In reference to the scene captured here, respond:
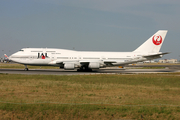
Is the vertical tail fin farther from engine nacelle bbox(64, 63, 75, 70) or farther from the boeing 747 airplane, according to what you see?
engine nacelle bbox(64, 63, 75, 70)

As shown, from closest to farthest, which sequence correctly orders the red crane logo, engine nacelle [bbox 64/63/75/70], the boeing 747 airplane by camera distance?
engine nacelle [bbox 64/63/75/70] → the boeing 747 airplane → the red crane logo

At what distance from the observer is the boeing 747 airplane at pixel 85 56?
1715 inches

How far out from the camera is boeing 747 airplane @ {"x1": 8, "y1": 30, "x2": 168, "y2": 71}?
4356 centimetres

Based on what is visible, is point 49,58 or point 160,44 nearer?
point 49,58

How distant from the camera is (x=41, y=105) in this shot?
12.7 m

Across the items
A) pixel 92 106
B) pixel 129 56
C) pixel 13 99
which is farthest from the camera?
pixel 129 56

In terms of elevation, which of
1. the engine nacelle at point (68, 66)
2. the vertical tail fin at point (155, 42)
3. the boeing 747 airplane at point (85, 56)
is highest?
the vertical tail fin at point (155, 42)

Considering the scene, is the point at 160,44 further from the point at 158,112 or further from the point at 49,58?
the point at 158,112

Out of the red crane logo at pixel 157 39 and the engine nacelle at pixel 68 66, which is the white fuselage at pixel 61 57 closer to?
the engine nacelle at pixel 68 66

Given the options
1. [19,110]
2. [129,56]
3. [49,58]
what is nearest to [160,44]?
[129,56]

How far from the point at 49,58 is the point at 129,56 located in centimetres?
1763

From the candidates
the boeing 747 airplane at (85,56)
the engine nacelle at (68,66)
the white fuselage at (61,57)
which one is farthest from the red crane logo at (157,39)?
the engine nacelle at (68,66)

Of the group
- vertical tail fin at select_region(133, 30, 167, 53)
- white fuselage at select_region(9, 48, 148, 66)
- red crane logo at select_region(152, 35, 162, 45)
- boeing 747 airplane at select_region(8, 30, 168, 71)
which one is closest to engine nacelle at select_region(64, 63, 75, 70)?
boeing 747 airplane at select_region(8, 30, 168, 71)

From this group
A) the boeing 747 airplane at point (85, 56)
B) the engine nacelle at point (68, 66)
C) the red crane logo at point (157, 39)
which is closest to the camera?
the engine nacelle at point (68, 66)
